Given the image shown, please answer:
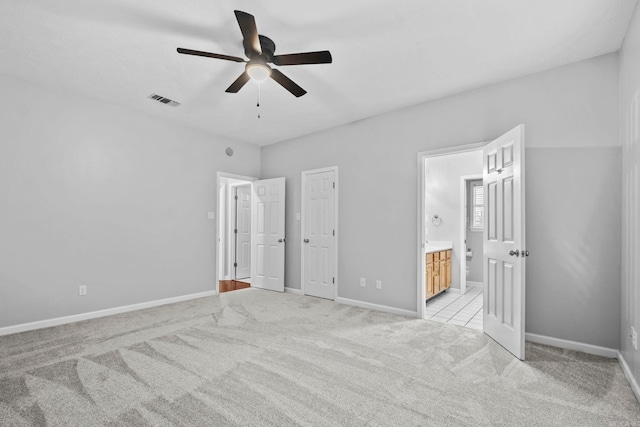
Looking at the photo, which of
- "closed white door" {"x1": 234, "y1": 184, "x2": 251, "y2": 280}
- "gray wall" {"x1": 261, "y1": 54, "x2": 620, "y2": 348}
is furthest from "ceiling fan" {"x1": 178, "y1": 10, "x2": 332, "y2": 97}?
"closed white door" {"x1": 234, "y1": 184, "x2": 251, "y2": 280}

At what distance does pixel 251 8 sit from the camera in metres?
2.26

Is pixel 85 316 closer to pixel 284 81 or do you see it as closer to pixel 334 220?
pixel 334 220

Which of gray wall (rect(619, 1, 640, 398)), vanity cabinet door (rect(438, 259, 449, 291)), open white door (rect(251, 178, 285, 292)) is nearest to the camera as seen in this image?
gray wall (rect(619, 1, 640, 398))

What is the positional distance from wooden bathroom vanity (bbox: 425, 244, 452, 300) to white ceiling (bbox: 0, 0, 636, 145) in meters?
2.47

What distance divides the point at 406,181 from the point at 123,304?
4.16 m

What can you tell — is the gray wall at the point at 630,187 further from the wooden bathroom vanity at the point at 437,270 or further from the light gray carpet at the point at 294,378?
the wooden bathroom vanity at the point at 437,270

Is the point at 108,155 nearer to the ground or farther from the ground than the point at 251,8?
nearer to the ground

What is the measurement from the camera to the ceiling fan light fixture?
2.53 meters

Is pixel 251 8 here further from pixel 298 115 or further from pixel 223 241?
pixel 223 241

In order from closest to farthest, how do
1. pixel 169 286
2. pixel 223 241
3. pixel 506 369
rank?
pixel 506 369 → pixel 169 286 → pixel 223 241

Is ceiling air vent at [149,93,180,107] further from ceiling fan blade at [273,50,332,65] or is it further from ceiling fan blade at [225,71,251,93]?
ceiling fan blade at [273,50,332,65]

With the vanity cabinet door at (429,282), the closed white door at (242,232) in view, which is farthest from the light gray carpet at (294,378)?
A: the closed white door at (242,232)

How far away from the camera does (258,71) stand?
8.48 ft

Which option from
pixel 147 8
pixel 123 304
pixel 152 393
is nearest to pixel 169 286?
pixel 123 304
